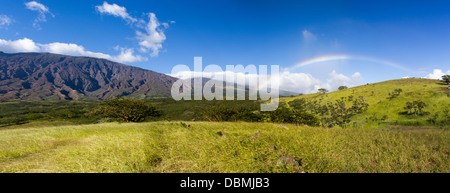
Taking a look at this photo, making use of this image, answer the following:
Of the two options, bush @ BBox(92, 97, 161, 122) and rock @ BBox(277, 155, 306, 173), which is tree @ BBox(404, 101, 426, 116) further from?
bush @ BBox(92, 97, 161, 122)

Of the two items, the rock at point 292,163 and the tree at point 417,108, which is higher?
the rock at point 292,163

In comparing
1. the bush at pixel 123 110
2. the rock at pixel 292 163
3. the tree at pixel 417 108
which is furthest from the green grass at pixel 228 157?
the tree at pixel 417 108

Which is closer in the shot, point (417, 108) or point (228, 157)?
point (228, 157)

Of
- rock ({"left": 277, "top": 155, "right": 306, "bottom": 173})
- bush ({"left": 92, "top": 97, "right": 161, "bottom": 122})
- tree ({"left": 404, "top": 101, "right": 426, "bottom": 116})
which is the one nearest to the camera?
rock ({"left": 277, "top": 155, "right": 306, "bottom": 173})

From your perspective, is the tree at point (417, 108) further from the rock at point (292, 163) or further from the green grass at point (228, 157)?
the rock at point (292, 163)

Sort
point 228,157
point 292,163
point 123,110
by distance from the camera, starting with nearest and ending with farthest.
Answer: point 292,163 < point 228,157 < point 123,110

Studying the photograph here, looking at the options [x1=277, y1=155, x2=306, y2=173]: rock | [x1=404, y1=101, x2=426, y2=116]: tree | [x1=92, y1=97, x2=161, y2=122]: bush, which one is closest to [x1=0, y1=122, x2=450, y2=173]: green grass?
[x1=277, y1=155, x2=306, y2=173]: rock

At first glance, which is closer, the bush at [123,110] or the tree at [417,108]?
the bush at [123,110]

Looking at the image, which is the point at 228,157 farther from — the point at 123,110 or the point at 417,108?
the point at 417,108

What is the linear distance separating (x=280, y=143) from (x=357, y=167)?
2995mm

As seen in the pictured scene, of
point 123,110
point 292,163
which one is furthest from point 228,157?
point 123,110
